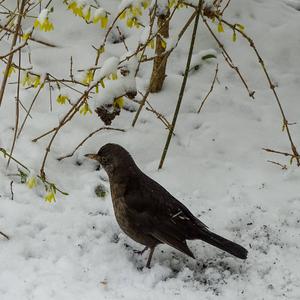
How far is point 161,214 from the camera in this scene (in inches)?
167

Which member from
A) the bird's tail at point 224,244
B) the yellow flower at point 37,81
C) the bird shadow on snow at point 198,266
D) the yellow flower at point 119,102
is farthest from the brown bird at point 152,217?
the yellow flower at point 37,81

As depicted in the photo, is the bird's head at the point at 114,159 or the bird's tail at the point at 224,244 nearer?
the bird's tail at the point at 224,244

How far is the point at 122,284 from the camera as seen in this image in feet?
13.0

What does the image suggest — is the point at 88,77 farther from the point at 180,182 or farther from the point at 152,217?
the point at 180,182

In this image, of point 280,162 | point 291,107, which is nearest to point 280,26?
point 291,107

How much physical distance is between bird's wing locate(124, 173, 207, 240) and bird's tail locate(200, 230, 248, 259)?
63mm

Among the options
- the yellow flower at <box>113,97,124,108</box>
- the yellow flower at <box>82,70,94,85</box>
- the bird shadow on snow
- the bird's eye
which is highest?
the yellow flower at <box>82,70,94,85</box>

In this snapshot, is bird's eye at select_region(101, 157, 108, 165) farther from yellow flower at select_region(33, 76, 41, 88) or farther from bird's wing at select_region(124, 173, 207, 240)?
yellow flower at select_region(33, 76, 41, 88)

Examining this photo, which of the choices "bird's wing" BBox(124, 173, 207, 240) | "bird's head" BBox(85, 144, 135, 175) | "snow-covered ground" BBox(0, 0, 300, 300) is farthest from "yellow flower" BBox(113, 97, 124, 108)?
"snow-covered ground" BBox(0, 0, 300, 300)

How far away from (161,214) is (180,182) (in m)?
0.84

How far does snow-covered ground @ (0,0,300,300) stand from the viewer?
4.01m

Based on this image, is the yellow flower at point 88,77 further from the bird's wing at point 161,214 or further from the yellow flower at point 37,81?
the bird's wing at point 161,214

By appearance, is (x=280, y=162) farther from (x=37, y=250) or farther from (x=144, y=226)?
(x=37, y=250)

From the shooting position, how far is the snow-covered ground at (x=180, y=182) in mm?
4008
